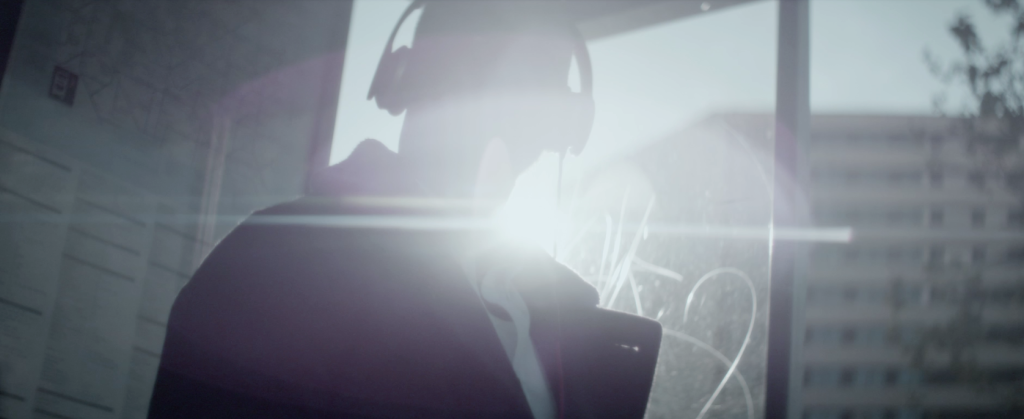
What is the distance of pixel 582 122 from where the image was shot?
79cm

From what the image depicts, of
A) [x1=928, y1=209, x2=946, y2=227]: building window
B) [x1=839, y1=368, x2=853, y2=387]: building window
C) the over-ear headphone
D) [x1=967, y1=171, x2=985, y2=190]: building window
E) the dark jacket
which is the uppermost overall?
[x1=928, y1=209, x2=946, y2=227]: building window

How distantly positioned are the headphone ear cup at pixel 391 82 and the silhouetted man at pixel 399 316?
0.07m

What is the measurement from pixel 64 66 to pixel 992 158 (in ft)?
6.67

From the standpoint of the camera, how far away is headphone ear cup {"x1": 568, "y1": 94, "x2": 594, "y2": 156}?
0.79 metres

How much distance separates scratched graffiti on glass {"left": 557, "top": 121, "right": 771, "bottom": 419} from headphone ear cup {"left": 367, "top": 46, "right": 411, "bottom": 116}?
0.46 meters

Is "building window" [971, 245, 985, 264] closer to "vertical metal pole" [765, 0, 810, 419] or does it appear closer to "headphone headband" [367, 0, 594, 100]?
"vertical metal pole" [765, 0, 810, 419]

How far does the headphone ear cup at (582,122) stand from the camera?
0.79 meters

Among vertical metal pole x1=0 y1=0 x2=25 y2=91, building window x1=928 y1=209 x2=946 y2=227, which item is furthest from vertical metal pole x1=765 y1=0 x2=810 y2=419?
building window x1=928 y1=209 x2=946 y2=227

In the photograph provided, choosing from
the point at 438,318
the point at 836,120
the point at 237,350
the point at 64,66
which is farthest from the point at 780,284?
the point at 836,120

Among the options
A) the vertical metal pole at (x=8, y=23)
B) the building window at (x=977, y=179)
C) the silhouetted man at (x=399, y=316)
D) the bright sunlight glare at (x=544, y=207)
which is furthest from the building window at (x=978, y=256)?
the vertical metal pole at (x=8, y=23)

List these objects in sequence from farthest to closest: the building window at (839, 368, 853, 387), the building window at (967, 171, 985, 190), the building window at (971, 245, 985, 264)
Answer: the building window at (839, 368, 853, 387) → the building window at (971, 245, 985, 264) → the building window at (967, 171, 985, 190)

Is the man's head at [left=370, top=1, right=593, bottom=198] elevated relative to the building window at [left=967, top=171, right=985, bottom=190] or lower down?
lower down

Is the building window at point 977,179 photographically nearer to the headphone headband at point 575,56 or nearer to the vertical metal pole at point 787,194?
the vertical metal pole at point 787,194

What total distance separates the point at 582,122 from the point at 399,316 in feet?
1.40
